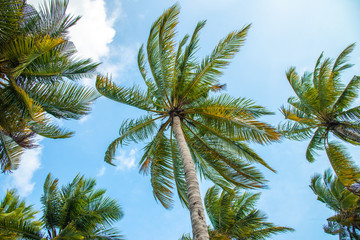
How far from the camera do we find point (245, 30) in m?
9.14

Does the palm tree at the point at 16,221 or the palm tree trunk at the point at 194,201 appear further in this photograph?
the palm tree at the point at 16,221

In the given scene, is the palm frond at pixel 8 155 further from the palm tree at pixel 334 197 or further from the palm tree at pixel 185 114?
the palm tree at pixel 334 197

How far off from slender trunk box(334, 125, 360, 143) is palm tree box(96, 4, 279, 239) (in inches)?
194

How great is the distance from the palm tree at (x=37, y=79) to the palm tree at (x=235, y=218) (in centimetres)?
659

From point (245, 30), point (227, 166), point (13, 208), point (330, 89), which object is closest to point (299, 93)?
point (330, 89)

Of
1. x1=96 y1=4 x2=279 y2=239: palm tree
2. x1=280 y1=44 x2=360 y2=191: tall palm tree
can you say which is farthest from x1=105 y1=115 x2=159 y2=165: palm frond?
x1=280 y1=44 x2=360 y2=191: tall palm tree

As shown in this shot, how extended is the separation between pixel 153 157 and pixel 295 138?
8.52 metres

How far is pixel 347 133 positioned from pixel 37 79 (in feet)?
41.1

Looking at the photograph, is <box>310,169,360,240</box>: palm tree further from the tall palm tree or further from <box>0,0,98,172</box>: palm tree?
<box>0,0,98,172</box>: palm tree

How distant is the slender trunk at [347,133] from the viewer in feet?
36.9

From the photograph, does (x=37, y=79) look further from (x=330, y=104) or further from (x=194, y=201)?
(x=330, y=104)

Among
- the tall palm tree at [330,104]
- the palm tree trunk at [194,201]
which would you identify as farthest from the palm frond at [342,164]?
the palm tree trunk at [194,201]

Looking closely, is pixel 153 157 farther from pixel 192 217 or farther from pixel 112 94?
pixel 192 217

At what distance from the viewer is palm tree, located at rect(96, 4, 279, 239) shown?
28.1ft
